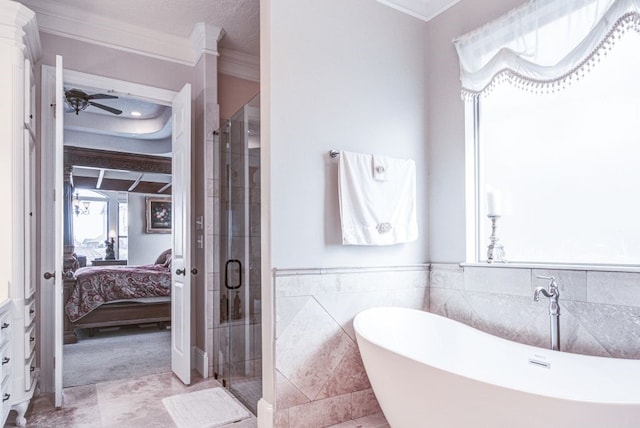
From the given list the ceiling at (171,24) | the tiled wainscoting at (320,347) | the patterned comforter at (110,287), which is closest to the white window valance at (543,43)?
the ceiling at (171,24)

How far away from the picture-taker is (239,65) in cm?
398

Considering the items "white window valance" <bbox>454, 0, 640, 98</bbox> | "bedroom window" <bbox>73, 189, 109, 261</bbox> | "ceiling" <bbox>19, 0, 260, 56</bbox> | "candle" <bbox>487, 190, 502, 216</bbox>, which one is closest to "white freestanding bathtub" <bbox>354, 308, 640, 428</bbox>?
"candle" <bbox>487, 190, 502, 216</bbox>

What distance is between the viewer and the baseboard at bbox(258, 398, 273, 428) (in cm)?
226

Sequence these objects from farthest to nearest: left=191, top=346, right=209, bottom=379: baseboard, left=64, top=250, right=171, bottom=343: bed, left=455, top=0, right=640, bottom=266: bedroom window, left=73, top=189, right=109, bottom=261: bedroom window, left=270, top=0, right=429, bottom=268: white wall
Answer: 1. left=73, top=189, right=109, bottom=261: bedroom window
2. left=64, top=250, right=171, bottom=343: bed
3. left=191, top=346, right=209, bottom=379: baseboard
4. left=270, top=0, right=429, bottom=268: white wall
5. left=455, top=0, right=640, bottom=266: bedroom window

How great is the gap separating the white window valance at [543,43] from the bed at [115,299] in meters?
4.50

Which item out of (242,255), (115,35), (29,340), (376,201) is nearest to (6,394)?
(29,340)

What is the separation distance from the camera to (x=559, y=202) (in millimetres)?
2398

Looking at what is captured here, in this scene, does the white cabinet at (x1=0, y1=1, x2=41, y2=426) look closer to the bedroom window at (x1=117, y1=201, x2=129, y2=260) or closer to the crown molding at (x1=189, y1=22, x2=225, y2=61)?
the crown molding at (x1=189, y1=22, x2=225, y2=61)

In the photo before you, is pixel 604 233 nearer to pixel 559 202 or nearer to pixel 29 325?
pixel 559 202

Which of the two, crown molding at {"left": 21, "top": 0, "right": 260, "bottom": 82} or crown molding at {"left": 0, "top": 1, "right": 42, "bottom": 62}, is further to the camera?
crown molding at {"left": 21, "top": 0, "right": 260, "bottom": 82}

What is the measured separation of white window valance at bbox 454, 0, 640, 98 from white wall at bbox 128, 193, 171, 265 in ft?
27.3

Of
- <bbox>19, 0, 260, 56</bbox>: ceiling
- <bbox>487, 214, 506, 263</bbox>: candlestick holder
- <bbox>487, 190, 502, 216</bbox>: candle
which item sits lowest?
<bbox>487, 214, 506, 263</bbox>: candlestick holder

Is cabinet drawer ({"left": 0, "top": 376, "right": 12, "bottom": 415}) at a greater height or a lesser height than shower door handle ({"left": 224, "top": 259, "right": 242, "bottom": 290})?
lesser

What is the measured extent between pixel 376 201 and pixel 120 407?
2.22 m
